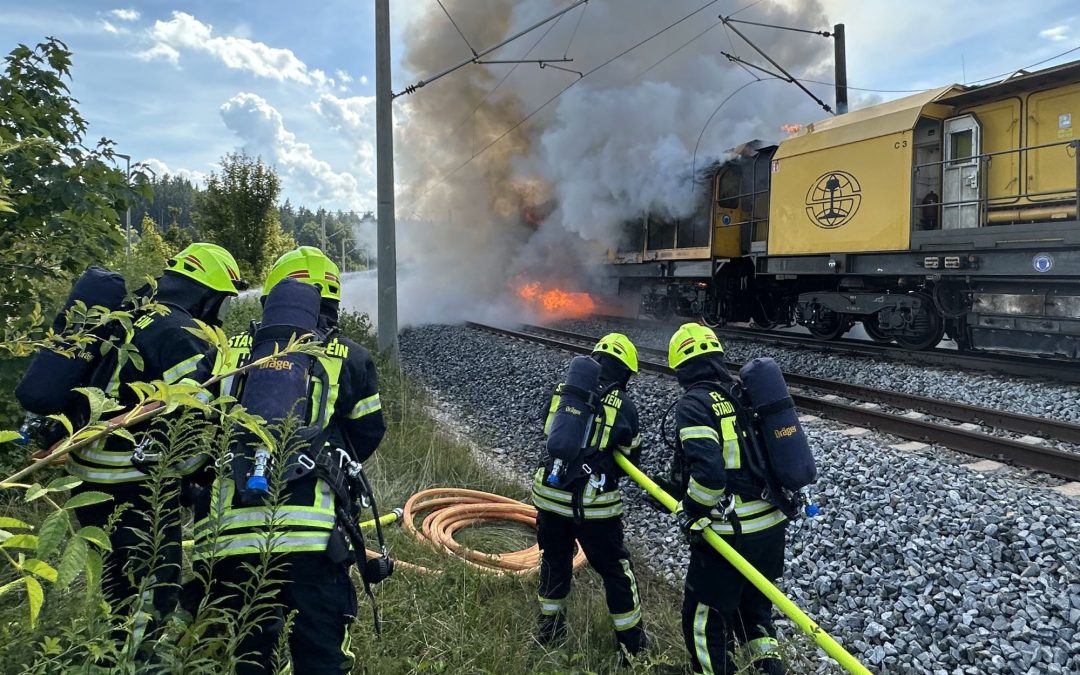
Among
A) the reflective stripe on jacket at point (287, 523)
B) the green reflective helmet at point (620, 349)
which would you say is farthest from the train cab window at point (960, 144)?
the reflective stripe on jacket at point (287, 523)

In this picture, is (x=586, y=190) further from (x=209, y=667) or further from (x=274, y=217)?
(x=209, y=667)

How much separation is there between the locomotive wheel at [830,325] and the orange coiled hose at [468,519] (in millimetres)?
7616

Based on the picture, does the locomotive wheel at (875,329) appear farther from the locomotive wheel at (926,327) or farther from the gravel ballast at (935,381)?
the gravel ballast at (935,381)

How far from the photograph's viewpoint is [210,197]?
21.7 meters

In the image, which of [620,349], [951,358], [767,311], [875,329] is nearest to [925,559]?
[620,349]

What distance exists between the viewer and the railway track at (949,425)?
5.03 meters

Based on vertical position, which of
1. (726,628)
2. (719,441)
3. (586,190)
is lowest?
(726,628)

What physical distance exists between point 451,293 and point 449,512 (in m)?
16.1

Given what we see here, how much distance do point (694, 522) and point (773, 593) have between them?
441mm

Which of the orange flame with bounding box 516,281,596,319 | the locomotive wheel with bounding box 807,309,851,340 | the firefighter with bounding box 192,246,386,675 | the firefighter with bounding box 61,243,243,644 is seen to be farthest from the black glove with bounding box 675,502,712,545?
the orange flame with bounding box 516,281,596,319

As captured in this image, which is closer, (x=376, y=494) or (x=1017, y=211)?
(x=376, y=494)

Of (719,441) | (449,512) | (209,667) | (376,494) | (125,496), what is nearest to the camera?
(209,667)

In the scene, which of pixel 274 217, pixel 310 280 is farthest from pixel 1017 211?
pixel 274 217

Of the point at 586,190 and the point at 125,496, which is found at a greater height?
the point at 586,190
